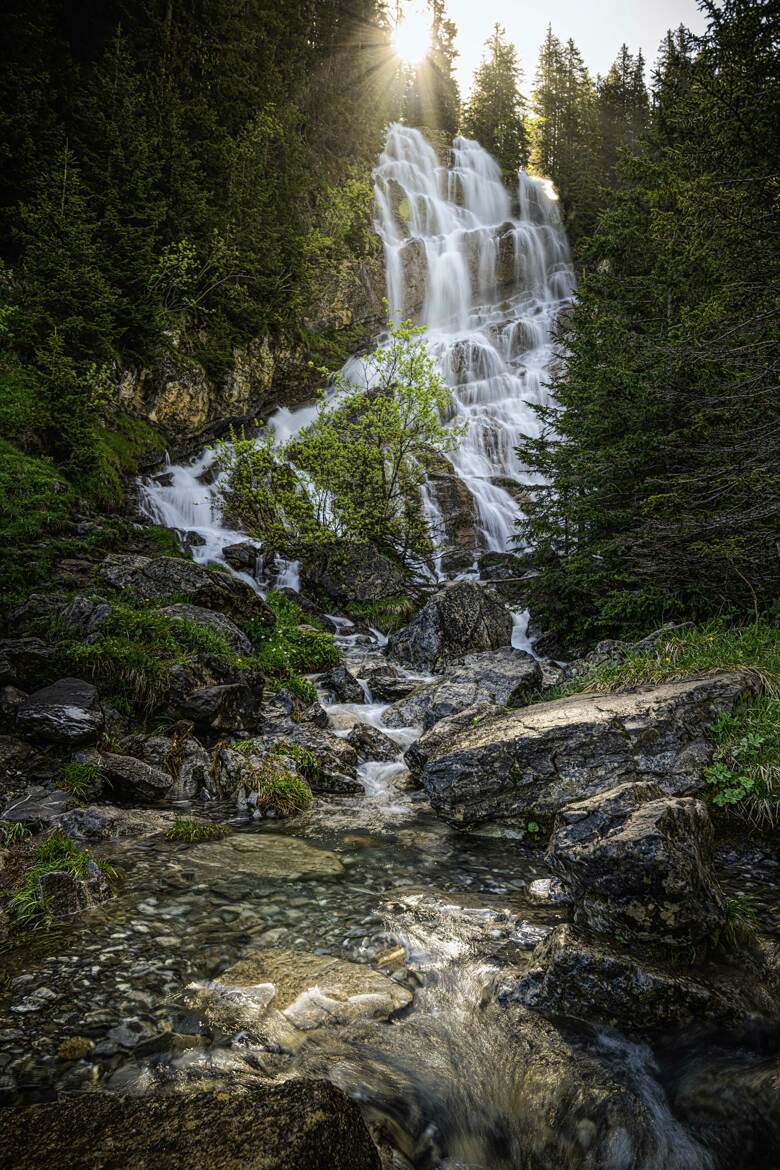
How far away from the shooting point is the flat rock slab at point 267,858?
4934 millimetres

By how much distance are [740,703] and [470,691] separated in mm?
4142

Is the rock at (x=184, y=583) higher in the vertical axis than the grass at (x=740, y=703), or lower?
higher

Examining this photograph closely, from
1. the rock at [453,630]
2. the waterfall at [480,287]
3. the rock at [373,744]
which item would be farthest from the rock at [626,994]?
the waterfall at [480,287]

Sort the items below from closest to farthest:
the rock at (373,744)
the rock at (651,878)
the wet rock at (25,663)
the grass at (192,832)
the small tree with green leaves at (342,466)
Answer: the rock at (651,878)
the grass at (192,832)
the wet rock at (25,663)
the rock at (373,744)
the small tree with green leaves at (342,466)

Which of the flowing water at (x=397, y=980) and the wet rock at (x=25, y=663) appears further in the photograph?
the wet rock at (x=25, y=663)

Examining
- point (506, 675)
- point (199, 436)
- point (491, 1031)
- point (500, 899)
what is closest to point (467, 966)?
point (491, 1031)

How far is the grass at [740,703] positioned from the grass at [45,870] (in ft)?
18.9

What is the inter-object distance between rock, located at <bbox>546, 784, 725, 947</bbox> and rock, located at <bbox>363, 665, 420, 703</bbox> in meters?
7.22

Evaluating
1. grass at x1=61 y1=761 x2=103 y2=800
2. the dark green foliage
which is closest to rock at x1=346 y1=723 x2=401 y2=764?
grass at x1=61 y1=761 x2=103 y2=800

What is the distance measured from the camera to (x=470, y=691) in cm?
938

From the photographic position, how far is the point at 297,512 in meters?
16.3

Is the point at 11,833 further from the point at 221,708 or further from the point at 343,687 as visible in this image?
the point at 343,687

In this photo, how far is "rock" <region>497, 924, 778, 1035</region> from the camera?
117 inches

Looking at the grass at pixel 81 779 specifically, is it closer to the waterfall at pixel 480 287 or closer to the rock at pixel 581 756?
the rock at pixel 581 756
